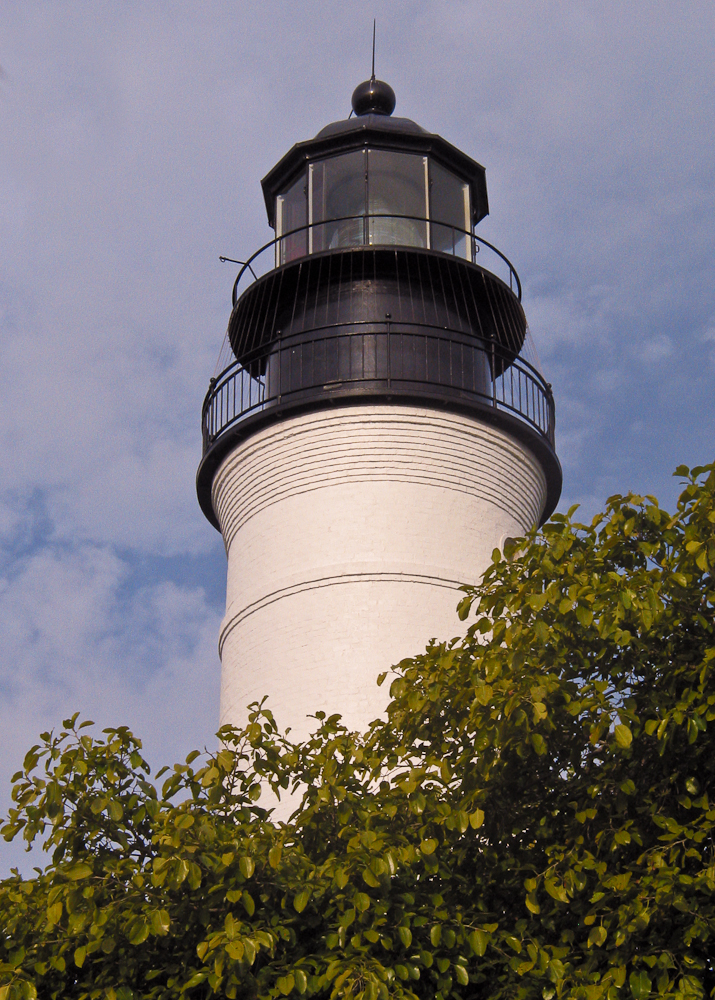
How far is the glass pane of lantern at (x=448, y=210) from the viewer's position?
648 inches

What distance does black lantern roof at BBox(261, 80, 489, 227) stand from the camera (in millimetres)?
16219

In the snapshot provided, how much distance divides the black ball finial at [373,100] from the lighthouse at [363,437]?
0.97 metres

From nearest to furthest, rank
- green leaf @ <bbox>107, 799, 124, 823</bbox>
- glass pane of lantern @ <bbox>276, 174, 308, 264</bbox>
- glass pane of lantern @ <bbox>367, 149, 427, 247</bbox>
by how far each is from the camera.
A: 1. green leaf @ <bbox>107, 799, 124, 823</bbox>
2. glass pane of lantern @ <bbox>367, 149, 427, 247</bbox>
3. glass pane of lantern @ <bbox>276, 174, 308, 264</bbox>

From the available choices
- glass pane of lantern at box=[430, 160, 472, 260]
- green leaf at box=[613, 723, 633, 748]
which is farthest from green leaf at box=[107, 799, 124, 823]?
glass pane of lantern at box=[430, 160, 472, 260]

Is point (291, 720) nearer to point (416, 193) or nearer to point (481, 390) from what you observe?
point (481, 390)

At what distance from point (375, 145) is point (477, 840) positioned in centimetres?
1025

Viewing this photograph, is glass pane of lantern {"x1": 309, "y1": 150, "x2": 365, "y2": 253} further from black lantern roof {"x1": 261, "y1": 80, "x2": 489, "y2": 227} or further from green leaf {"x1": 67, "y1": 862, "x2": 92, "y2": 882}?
green leaf {"x1": 67, "y1": 862, "x2": 92, "y2": 882}

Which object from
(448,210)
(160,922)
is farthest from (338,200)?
(160,922)

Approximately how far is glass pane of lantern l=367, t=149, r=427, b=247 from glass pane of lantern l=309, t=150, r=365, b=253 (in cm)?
15

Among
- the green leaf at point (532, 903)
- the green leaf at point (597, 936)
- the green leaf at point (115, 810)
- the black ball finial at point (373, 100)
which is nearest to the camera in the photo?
the green leaf at point (597, 936)

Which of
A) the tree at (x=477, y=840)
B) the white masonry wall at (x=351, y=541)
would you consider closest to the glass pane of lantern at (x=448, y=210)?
the white masonry wall at (x=351, y=541)

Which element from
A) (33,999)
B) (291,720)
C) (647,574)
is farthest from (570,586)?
(291,720)

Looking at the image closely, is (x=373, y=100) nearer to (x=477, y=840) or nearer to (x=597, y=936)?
(x=477, y=840)

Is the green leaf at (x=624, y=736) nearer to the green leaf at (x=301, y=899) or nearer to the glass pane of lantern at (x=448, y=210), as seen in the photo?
the green leaf at (x=301, y=899)
